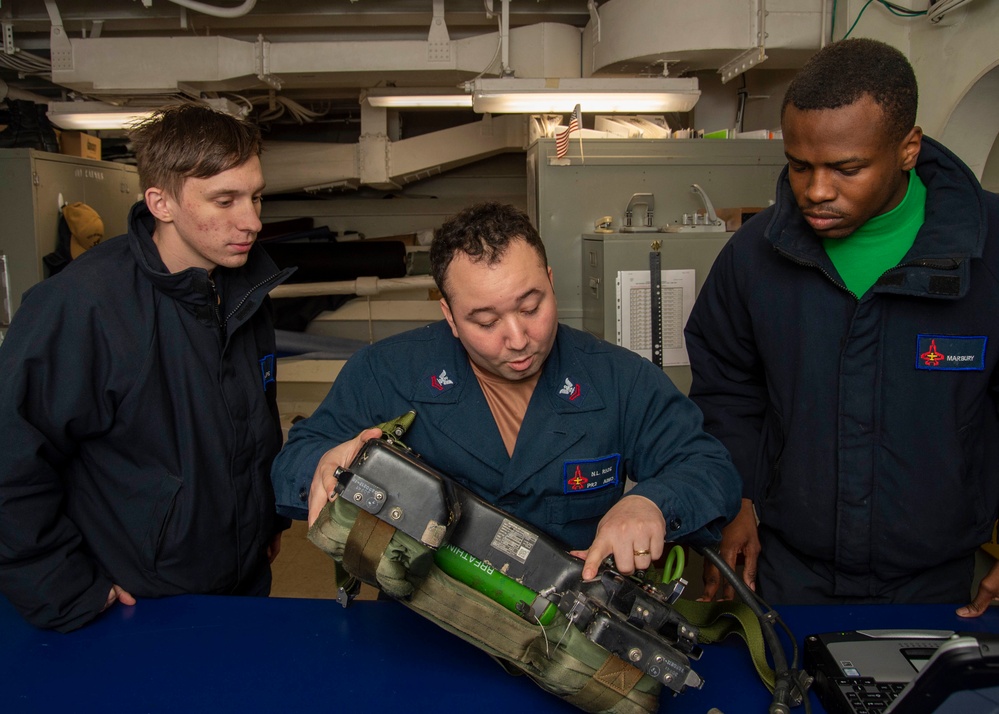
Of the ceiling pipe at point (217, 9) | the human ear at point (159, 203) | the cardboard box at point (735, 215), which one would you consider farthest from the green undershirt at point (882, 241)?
the ceiling pipe at point (217, 9)

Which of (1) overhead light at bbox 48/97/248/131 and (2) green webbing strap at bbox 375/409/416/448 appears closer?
(2) green webbing strap at bbox 375/409/416/448

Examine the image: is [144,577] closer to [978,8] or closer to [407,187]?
[978,8]

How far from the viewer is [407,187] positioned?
19.7ft

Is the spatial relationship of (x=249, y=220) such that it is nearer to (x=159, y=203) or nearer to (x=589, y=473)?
(x=159, y=203)

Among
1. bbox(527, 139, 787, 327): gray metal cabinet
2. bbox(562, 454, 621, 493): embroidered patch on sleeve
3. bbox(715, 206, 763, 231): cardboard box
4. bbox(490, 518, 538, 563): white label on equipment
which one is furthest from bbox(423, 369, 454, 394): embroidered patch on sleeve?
bbox(715, 206, 763, 231): cardboard box

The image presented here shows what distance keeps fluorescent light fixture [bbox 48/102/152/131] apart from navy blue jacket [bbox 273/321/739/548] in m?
3.03

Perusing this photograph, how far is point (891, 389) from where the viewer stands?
1412mm

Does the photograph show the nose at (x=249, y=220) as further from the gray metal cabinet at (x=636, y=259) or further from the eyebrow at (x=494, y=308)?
the gray metal cabinet at (x=636, y=259)

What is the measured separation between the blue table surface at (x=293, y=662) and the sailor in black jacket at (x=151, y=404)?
0.10 meters

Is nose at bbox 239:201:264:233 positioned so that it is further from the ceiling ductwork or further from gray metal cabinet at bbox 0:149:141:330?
gray metal cabinet at bbox 0:149:141:330

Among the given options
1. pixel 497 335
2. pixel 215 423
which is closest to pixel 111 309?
pixel 215 423

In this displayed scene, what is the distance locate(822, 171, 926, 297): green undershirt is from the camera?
4.71 feet

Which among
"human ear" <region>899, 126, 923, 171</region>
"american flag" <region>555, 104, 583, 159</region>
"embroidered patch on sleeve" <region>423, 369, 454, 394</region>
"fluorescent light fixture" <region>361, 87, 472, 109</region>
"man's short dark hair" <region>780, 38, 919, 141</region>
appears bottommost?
"embroidered patch on sleeve" <region>423, 369, 454, 394</region>

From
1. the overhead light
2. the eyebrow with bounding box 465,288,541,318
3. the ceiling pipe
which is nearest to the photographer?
the eyebrow with bounding box 465,288,541,318
